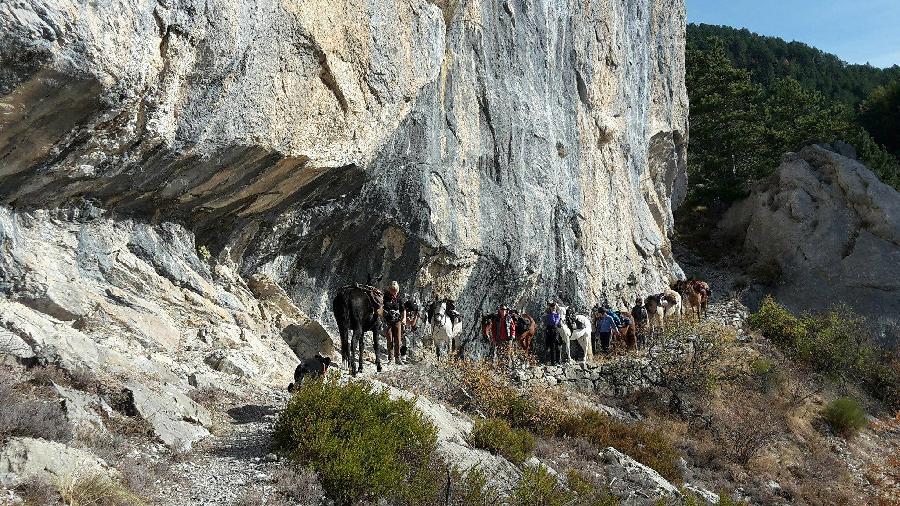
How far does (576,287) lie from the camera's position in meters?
19.1

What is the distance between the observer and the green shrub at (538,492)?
23.8ft

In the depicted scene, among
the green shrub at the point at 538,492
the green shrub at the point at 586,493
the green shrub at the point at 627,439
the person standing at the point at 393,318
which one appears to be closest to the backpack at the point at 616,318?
the green shrub at the point at 627,439

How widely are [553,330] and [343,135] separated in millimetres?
7723

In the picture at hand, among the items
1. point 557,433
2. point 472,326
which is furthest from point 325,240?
point 557,433

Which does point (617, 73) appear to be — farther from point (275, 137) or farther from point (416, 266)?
point (275, 137)

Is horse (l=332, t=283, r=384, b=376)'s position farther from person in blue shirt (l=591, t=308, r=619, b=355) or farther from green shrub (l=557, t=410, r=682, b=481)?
person in blue shirt (l=591, t=308, r=619, b=355)

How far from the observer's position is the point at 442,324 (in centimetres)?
1468

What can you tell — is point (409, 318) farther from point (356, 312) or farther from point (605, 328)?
point (605, 328)

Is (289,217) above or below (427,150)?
below

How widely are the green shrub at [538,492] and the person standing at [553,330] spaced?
8953mm

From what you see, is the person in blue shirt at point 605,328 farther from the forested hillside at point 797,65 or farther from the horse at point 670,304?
the forested hillside at point 797,65

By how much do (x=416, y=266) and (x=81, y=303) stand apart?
7779 mm

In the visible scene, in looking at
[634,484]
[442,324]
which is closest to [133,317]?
[442,324]

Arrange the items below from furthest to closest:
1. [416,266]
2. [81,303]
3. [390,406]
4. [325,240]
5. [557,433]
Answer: [416,266] < [325,240] < [557,433] < [81,303] < [390,406]
